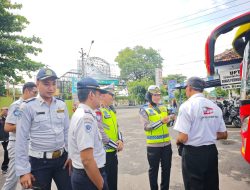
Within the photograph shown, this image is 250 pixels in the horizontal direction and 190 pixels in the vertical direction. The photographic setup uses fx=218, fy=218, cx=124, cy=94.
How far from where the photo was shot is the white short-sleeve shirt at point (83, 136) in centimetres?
195

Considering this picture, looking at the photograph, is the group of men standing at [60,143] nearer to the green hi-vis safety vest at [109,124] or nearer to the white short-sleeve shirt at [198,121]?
the green hi-vis safety vest at [109,124]

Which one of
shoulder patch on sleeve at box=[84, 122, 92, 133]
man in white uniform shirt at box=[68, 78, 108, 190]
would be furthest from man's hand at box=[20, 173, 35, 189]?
shoulder patch on sleeve at box=[84, 122, 92, 133]

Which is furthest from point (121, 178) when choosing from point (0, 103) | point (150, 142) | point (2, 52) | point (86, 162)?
point (0, 103)

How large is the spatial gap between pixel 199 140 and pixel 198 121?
0.24 m

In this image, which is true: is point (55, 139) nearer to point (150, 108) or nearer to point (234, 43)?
point (150, 108)

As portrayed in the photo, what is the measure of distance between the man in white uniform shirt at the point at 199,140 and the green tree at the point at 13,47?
10.6 metres

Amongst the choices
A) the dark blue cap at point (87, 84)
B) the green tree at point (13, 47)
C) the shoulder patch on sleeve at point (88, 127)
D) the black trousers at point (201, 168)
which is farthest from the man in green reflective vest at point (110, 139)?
the green tree at point (13, 47)

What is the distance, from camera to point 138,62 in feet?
190

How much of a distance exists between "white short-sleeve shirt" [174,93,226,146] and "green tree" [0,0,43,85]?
10.6 meters

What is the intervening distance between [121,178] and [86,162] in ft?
10.1

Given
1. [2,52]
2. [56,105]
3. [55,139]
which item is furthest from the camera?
[2,52]

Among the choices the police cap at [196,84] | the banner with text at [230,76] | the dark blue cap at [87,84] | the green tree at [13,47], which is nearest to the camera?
the dark blue cap at [87,84]

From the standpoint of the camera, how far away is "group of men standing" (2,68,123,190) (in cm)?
200

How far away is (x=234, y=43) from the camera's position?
4.11m
